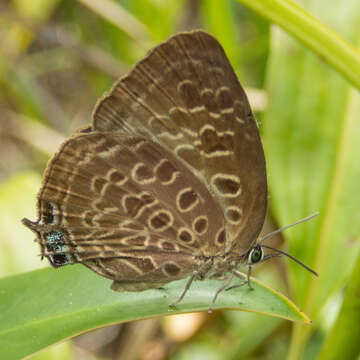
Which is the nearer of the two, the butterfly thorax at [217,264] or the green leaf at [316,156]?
the butterfly thorax at [217,264]

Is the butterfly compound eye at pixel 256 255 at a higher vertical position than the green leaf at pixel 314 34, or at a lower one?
lower

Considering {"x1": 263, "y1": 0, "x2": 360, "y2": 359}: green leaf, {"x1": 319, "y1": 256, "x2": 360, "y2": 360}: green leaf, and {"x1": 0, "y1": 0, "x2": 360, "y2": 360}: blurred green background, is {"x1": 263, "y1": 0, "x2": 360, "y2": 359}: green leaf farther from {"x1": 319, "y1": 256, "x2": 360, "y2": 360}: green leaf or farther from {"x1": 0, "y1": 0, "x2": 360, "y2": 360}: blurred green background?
{"x1": 319, "y1": 256, "x2": 360, "y2": 360}: green leaf

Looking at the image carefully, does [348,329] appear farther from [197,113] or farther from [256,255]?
[197,113]

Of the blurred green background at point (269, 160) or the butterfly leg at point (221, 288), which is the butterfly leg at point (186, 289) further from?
the blurred green background at point (269, 160)

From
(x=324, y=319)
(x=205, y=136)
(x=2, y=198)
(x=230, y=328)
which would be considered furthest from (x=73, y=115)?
(x=205, y=136)

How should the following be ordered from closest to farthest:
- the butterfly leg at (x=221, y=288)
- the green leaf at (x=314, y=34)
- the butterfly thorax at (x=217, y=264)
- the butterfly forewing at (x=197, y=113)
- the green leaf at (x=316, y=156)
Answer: the green leaf at (x=314, y=34) → the butterfly leg at (x=221, y=288) → the butterfly forewing at (x=197, y=113) → the butterfly thorax at (x=217, y=264) → the green leaf at (x=316, y=156)

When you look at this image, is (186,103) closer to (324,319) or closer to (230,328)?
(324,319)

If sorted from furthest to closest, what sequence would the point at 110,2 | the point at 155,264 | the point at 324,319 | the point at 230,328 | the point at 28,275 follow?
the point at 110,2 < the point at 230,328 < the point at 324,319 < the point at 155,264 < the point at 28,275

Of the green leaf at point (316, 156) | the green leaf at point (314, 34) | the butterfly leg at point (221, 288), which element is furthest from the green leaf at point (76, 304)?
the green leaf at point (314, 34)
